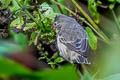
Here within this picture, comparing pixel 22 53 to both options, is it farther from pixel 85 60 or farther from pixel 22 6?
pixel 85 60

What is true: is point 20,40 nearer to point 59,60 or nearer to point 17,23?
point 17,23

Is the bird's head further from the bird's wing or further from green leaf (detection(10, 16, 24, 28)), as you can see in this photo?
green leaf (detection(10, 16, 24, 28))

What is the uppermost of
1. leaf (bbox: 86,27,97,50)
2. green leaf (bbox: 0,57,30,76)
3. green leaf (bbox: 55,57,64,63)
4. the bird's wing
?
green leaf (bbox: 0,57,30,76)

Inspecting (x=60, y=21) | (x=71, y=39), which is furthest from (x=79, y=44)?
(x=60, y=21)

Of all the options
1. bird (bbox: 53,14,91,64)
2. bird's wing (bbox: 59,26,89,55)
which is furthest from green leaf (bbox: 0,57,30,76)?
bird's wing (bbox: 59,26,89,55)

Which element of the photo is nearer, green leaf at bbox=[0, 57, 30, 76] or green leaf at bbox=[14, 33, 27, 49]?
green leaf at bbox=[0, 57, 30, 76]

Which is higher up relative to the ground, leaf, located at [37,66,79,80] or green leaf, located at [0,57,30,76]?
green leaf, located at [0,57,30,76]

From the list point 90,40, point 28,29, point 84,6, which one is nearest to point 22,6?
point 28,29

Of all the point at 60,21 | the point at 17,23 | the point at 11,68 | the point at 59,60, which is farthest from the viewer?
the point at 60,21

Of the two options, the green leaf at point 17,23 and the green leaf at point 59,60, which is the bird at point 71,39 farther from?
the green leaf at point 17,23
